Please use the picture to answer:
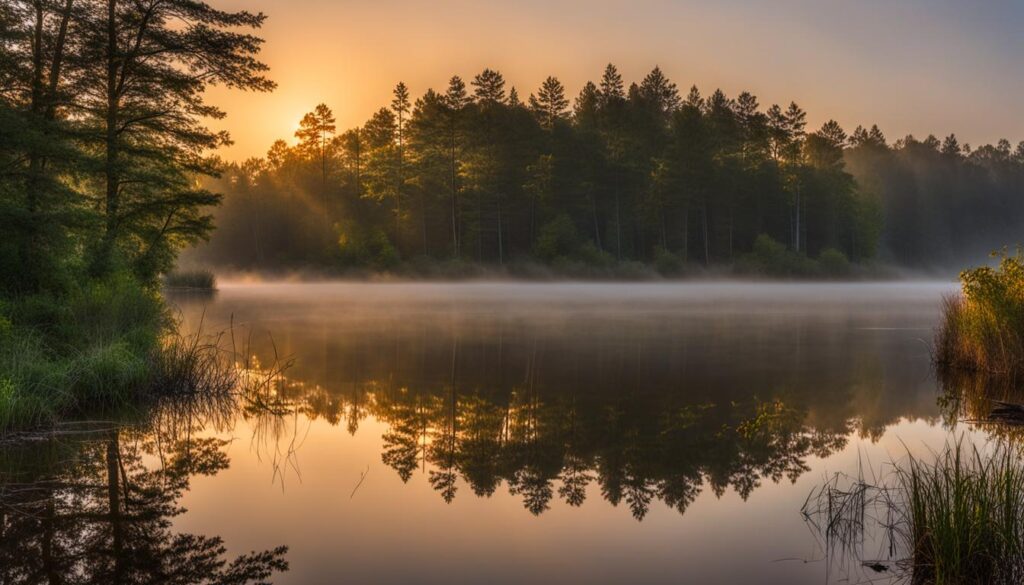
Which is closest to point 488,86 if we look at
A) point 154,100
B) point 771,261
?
point 771,261

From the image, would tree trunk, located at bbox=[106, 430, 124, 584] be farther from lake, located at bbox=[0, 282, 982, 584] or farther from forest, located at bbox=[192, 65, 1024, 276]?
forest, located at bbox=[192, 65, 1024, 276]

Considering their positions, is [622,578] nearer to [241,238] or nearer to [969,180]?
[241,238]

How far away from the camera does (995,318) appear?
52.8 feet

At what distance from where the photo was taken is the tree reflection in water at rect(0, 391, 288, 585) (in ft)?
19.3

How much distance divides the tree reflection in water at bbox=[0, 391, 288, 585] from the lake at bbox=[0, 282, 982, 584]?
0.07 metres

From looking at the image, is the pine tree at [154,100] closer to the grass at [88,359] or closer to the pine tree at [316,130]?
the grass at [88,359]

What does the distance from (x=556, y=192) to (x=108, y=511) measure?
229 feet

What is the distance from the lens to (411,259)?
7256 cm

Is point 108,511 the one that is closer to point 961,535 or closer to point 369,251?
point 961,535

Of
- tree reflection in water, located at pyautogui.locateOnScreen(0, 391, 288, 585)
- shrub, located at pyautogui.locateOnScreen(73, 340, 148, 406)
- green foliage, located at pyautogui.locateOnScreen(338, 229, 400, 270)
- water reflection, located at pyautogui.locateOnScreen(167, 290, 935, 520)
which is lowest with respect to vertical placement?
water reflection, located at pyautogui.locateOnScreen(167, 290, 935, 520)

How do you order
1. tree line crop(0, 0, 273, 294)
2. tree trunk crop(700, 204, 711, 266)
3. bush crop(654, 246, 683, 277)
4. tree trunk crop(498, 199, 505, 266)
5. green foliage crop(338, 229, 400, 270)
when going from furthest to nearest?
tree trunk crop(700, 204, 711, 266) → bush crop(654, 246, 683, 277) → green foliage crop(338, 229, 400, 270) → tree trunk crop(498, 199, 505, 266) → tree line crop(0, 0, 273, 294)

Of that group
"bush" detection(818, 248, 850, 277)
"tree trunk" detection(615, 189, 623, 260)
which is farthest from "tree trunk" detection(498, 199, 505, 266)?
"bush" detection(818, 248, 850, 277)

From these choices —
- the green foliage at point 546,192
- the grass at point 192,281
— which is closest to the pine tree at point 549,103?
the green foliage at point 546,192

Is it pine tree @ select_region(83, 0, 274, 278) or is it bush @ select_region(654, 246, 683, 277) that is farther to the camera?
bush @ select_region(654, 246, 683, 277)
